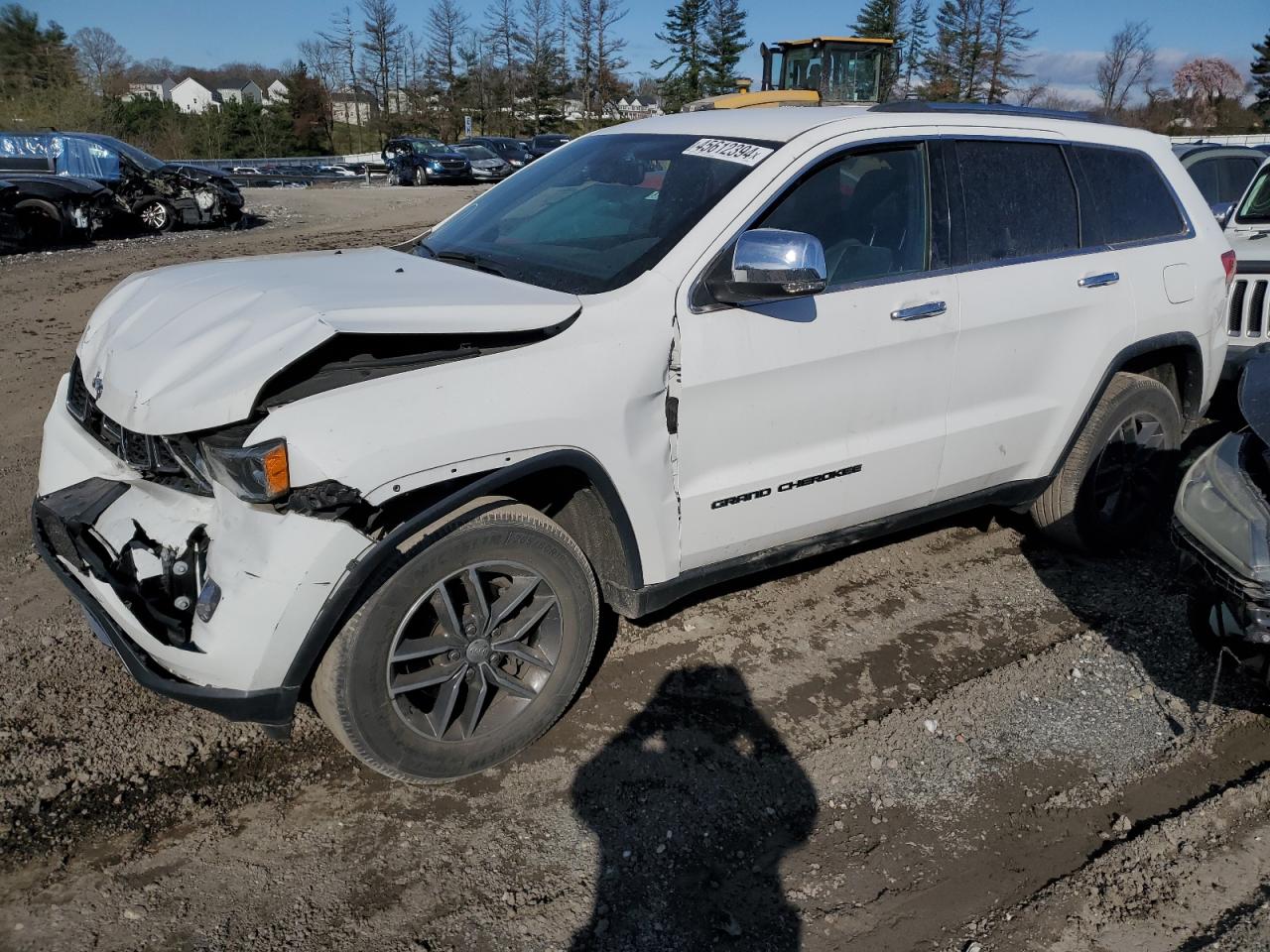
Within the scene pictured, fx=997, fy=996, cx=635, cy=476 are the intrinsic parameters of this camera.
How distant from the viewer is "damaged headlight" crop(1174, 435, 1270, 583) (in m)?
3.08

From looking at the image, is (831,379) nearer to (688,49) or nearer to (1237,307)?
(1237,307)

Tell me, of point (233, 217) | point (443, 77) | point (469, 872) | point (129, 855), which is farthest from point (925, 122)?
point (443, 77)

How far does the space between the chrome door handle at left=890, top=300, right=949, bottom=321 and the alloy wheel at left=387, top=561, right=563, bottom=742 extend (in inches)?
63.9

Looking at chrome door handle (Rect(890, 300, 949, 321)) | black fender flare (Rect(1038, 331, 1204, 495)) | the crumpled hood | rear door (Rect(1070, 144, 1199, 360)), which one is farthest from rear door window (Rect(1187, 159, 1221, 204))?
the crumpled hood

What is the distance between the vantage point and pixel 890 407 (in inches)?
146

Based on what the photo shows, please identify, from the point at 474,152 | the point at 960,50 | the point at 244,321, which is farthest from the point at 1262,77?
the point at 244,321

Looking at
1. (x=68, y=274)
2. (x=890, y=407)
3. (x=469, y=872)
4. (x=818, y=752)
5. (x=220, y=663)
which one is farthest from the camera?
(x=68, y=274)

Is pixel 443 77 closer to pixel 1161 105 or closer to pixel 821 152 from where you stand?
pixel 1161 105

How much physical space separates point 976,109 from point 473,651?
3022 mm

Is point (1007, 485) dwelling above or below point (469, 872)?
above

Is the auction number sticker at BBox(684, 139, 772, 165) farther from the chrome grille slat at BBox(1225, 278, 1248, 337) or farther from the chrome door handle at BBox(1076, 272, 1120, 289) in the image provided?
the chrome grille slat at BBox(1225, 278, 1248, 337)

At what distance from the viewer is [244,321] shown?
111 inches

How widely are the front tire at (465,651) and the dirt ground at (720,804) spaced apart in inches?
7.7

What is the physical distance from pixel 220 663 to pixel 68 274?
11.8 m
